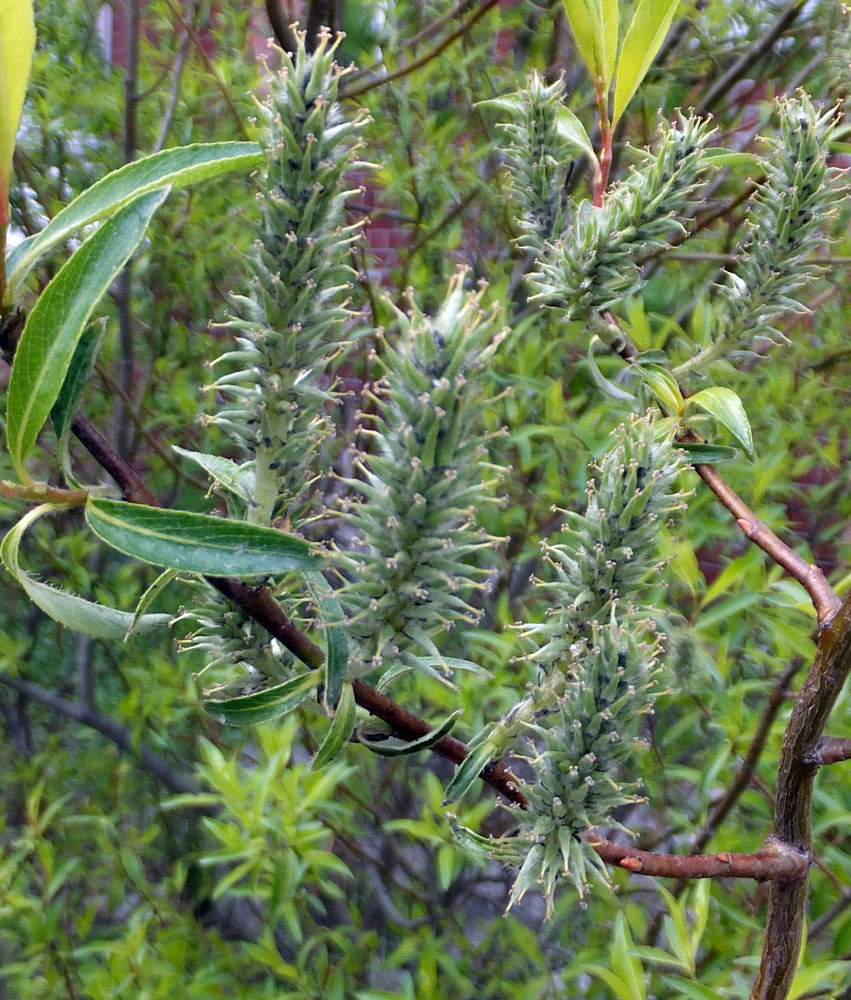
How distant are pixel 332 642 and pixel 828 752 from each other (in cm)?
46

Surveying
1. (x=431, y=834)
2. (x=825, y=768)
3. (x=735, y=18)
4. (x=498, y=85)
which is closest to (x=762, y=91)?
(x=735, y=18)

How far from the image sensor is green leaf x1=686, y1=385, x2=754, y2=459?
766 mm

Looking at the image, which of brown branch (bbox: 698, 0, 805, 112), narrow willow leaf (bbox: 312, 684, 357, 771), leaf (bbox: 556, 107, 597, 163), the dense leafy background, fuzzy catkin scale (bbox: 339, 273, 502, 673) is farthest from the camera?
brown branch (bbox: 698, 0, 805, 112)

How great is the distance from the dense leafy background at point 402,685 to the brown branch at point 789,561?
1.57 feet

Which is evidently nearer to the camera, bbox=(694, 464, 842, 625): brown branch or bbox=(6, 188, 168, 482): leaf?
bbox=(6, 188, 168, 482): leaf

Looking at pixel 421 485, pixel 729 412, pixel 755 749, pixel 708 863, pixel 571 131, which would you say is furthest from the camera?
pixel 755 749

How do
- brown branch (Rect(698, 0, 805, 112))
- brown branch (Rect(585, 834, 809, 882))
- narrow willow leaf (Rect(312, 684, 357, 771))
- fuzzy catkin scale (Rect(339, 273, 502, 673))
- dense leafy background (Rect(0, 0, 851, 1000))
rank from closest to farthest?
fuzzy catkin scale (Rect(339, 273, 502, 673)) → narrow willow leaf (Rect(312, 684, 357, 771)) → brown branch (Rect(585, 834, 809, 882)) → dense leafy background (Rect(0, 0, 851, 1000)) → brown branch (Rect(698, 0, 805, 112))

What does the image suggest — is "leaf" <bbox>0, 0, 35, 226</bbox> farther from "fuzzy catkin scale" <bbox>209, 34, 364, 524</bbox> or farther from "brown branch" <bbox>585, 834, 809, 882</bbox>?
"brown branch" <bbox>585, 834, 809, 882</bbox>

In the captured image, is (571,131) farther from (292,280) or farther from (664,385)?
(292,280)

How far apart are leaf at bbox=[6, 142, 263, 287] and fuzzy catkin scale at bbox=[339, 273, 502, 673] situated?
0.62ft

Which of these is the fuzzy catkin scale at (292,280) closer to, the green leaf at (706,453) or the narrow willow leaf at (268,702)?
the narrow willow leaf at (268,702)

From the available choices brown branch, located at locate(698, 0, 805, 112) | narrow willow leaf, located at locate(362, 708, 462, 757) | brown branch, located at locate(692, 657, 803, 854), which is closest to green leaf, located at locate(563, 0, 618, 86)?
narrow willow leaf, located at locate(362, 708, 462, 757)

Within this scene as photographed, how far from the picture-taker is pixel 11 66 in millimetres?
527

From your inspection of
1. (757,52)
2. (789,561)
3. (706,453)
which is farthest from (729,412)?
(757,52)
